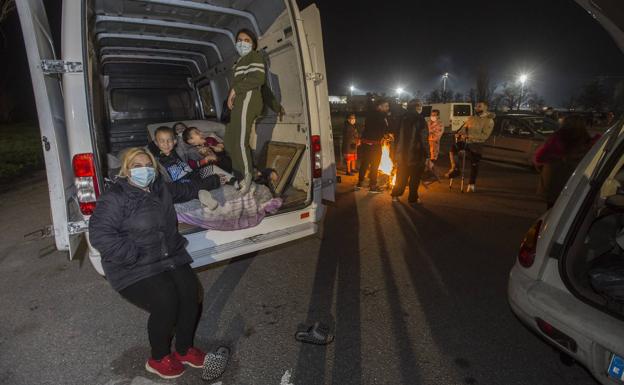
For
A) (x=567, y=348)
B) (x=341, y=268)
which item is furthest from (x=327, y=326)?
(x=567, y=348)

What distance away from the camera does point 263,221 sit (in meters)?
3.35

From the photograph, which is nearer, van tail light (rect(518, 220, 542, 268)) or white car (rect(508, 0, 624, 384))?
white car (rect(508, 0, 624, 384))

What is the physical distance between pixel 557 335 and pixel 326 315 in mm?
1636

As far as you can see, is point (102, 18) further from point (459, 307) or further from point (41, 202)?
point (459, 307)

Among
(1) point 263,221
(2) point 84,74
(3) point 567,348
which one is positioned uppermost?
(2) point 84,74

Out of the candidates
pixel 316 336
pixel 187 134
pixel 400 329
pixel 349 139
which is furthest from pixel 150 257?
pixel 349 139

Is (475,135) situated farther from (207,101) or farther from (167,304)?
(167,304)

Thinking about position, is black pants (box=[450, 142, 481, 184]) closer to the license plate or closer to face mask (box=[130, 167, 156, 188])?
the license plate

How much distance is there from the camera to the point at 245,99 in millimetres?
3676

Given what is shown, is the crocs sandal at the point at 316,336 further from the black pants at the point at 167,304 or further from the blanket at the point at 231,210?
the blanket at the point at 231,210

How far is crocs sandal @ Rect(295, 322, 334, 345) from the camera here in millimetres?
2623

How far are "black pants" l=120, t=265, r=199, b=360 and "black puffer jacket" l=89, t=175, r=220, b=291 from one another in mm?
63

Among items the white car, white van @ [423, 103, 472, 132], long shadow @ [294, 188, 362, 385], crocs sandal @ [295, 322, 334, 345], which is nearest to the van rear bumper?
the white car

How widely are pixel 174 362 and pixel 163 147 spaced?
2395 mm
